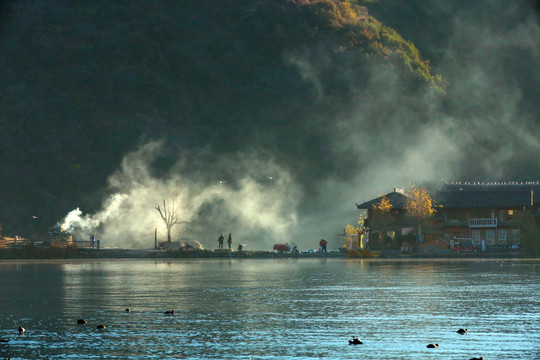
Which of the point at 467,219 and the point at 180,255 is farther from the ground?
the point at 467,219

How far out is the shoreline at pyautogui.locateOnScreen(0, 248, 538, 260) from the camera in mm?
99500

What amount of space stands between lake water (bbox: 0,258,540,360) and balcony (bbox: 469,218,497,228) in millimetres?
65166

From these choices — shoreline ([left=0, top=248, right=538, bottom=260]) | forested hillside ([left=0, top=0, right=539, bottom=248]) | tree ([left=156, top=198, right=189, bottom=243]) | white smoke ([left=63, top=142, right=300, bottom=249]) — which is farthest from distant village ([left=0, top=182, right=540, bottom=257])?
forested hillside ([left=0, top=0, right=539, bottom=248])

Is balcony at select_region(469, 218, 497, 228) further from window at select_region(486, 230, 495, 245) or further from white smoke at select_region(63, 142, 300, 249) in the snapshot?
white smoke at select_region(63, 142, 300, 249)

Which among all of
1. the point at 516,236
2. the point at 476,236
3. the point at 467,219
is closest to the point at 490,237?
the point at 476,236

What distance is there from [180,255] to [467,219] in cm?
3716

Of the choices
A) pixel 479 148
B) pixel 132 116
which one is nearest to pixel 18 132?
pixel 132 116

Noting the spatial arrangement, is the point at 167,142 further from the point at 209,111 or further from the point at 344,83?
the point at 344,83

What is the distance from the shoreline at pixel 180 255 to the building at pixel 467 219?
947 centimetres

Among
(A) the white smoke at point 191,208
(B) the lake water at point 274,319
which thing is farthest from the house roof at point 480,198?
(B) the lake water at point 274,319

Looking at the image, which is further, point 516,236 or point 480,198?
point 480,198

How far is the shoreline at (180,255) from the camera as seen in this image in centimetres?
9950

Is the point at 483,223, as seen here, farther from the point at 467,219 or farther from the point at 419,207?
the point at 419,207

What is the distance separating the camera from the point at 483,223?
11394 centimetres
